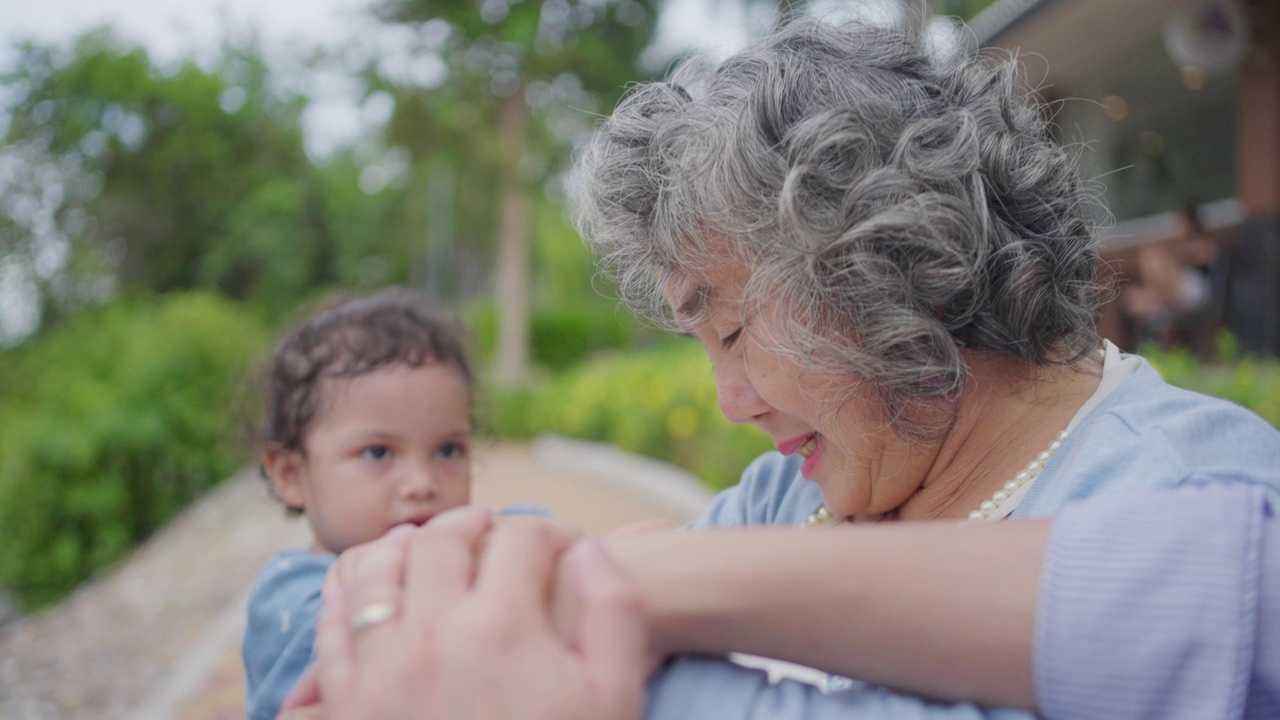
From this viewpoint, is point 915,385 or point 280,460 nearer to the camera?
point 915,385

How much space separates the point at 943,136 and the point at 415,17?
50.0 ft

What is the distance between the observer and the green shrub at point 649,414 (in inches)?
251

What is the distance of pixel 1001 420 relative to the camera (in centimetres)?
140

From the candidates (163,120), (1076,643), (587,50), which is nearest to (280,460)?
(1076,643)

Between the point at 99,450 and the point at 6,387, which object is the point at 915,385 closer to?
the point at 99,450

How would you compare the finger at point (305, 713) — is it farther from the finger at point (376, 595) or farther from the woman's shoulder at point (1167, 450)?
the woman's shoulder at point (1167, 450)

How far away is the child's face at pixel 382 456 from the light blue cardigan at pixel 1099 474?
133cm

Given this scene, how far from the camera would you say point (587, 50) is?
14734mm

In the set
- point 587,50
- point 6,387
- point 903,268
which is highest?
point 587,50

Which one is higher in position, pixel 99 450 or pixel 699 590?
pixel 699 590

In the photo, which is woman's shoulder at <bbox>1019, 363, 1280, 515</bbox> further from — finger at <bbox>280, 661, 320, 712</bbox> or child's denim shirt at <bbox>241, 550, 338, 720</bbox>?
child's denim shirt at <bbox>241, 550, 338, 720</bbox>

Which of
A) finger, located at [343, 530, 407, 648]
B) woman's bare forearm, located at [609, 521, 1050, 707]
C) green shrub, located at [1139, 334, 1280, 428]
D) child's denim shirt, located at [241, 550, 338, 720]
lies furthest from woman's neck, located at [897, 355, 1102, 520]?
green shrub, located at [1139, 334, 1280, 428]

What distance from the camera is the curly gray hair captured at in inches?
47.4

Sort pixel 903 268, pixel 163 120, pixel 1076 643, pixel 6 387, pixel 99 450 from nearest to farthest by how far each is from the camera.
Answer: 1. pixel 1076 643
2. pixel 903 268
3. pixel 99 450
4. pixel 6 387
5. pixel 163 120
